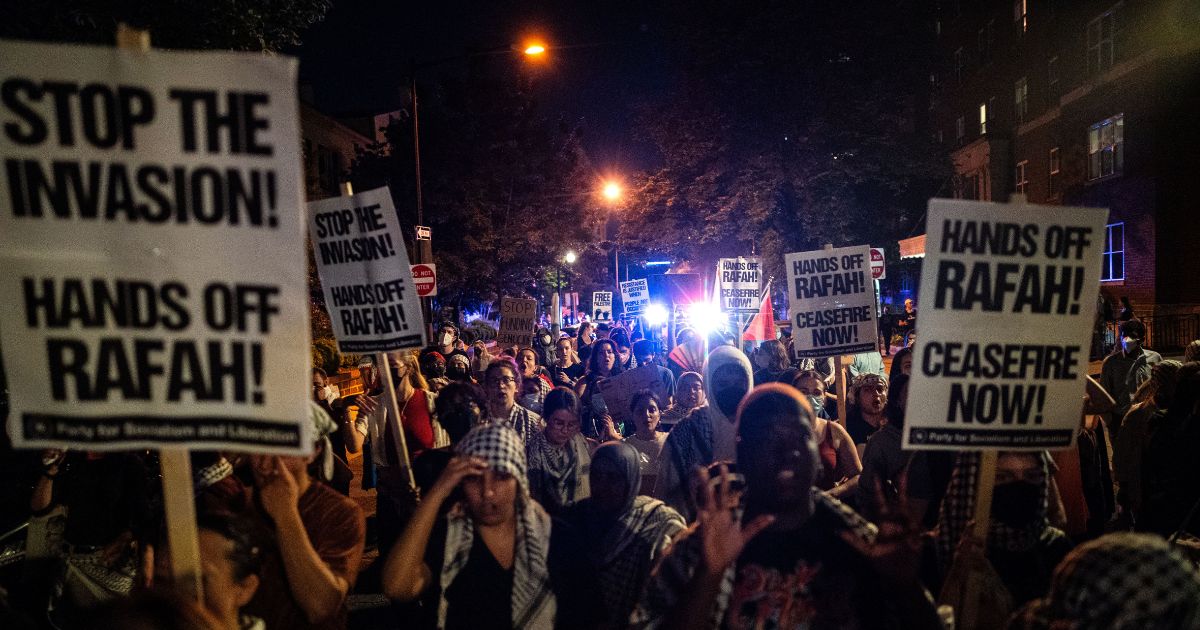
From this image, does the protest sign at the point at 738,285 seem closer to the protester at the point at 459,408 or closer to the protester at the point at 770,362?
the protester at the point at 770,362

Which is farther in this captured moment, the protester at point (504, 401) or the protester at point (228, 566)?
the protester at point (504, 401)

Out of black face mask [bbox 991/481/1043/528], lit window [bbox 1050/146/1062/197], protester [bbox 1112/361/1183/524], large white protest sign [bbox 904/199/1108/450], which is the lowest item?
protester [bbox 1112/361/1183/524]

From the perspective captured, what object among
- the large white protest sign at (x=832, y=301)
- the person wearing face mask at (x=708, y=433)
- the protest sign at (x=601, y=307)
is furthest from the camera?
the protest sign at (x=601, y=307)

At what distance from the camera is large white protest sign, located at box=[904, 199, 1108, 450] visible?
11.6 ft

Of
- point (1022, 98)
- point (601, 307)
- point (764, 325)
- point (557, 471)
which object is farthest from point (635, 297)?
point (1022, 98)

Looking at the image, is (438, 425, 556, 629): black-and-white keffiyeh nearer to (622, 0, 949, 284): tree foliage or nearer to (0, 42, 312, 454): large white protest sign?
(0, 42, 312, 454): large white protest sign

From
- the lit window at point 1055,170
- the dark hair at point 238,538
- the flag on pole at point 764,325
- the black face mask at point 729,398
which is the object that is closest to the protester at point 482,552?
the dark hair at point 238,538

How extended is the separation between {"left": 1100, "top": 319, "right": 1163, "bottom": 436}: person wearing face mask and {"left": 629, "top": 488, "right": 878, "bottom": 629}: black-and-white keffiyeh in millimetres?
8124

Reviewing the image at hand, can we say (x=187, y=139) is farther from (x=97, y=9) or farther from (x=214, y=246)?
(x=97, y=9)

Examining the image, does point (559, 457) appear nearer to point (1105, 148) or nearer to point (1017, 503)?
point (1017, 503)

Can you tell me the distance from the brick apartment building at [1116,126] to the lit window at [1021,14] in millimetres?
48

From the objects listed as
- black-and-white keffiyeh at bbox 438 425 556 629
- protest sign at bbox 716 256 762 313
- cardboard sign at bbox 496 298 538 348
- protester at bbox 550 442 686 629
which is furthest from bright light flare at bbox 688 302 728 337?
black-and-white keffiyeh at bbox 438 425 556 629

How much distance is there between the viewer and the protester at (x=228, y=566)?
2984 millimetres

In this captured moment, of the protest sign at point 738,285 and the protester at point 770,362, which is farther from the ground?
the protest sign at point 738,285
